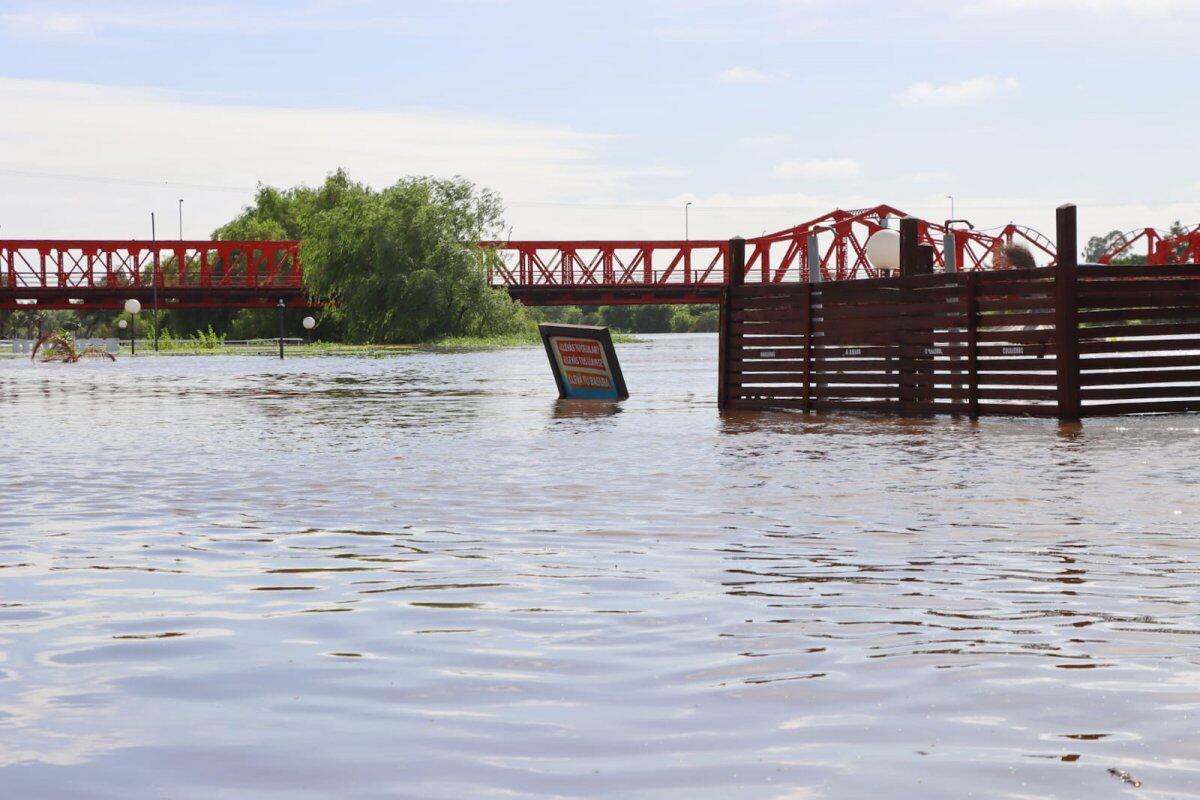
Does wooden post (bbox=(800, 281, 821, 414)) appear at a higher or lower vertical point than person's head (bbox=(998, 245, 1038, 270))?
lower

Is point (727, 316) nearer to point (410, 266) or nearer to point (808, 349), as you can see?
point (808, 349)

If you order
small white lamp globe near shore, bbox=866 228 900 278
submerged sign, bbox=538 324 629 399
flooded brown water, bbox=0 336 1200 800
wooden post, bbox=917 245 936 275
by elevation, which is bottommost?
flooded brown water, bbox=0 336 1200 800

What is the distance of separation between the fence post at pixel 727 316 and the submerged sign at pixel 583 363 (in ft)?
9.44

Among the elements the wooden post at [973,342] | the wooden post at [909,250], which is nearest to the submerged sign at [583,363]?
the wooden post at [909,250]

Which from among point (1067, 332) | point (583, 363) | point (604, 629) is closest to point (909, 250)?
point (1067, 332)

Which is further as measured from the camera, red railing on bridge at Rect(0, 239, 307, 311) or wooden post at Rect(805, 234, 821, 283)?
red railing on bridge at Rect(0, 239, 307, 311)

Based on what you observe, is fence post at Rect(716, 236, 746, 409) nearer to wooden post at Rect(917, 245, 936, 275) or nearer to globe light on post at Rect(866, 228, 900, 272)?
globe light on post at Rect(866, 228, 900, 272)

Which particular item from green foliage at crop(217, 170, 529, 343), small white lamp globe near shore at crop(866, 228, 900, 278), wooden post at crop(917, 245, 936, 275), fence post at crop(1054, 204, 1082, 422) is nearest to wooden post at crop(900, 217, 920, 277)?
wooden post at crop(917, 245, 936, 275)

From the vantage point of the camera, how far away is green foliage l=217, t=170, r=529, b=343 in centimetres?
8406

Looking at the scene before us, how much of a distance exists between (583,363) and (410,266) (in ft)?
193

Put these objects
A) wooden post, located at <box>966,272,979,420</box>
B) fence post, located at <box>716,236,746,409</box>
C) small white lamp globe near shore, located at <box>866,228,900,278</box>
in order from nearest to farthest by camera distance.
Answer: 1. wooden post, located at <box>966,272,979,420</box>
2. fence post, located at <box>716,236,746,409</box>
3. small white lamp globe near shore, located at <box>866,228,900,278</box>

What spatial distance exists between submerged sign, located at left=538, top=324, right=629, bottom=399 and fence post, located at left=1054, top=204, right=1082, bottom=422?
381 inches

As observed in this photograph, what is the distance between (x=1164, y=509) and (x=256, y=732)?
261 inches

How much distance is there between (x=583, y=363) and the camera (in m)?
27.3
